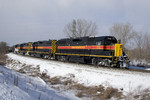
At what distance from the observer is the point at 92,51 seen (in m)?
15.0

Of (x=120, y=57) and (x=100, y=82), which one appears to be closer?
(x=100, y=82)

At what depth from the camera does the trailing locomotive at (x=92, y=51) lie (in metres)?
12.8

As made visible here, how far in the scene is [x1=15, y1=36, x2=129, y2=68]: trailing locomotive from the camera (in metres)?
12.8

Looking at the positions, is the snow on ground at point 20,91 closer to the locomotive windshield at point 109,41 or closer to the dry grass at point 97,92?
the dry grass at point 97,92

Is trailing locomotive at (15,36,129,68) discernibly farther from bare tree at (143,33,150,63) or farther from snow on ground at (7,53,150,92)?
bare tree at (143,33,150,63)

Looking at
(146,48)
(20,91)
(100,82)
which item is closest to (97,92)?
(100,82)

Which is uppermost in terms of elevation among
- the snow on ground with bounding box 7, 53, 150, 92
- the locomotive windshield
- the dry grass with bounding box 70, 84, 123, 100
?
the locomotive windshield

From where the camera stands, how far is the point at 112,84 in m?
9.29

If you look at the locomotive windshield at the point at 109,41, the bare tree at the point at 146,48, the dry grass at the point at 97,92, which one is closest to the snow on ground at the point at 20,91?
the dry grass at the point at 97,92

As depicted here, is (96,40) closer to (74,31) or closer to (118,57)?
(118,57)

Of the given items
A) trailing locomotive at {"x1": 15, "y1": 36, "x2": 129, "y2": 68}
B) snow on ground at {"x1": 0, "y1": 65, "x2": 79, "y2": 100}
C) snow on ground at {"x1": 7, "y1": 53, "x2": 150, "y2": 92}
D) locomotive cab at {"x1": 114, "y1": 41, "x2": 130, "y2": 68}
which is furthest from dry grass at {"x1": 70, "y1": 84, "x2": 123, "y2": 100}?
trailing locomotive at {"x1": 15, "y1": 36, "x2": 129, "y2": 68}

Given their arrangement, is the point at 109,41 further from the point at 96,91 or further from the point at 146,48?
the point at 146,48

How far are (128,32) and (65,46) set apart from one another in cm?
2407

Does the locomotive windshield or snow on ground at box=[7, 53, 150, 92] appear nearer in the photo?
snow on ground at box=[7, 53, 150, 92]
